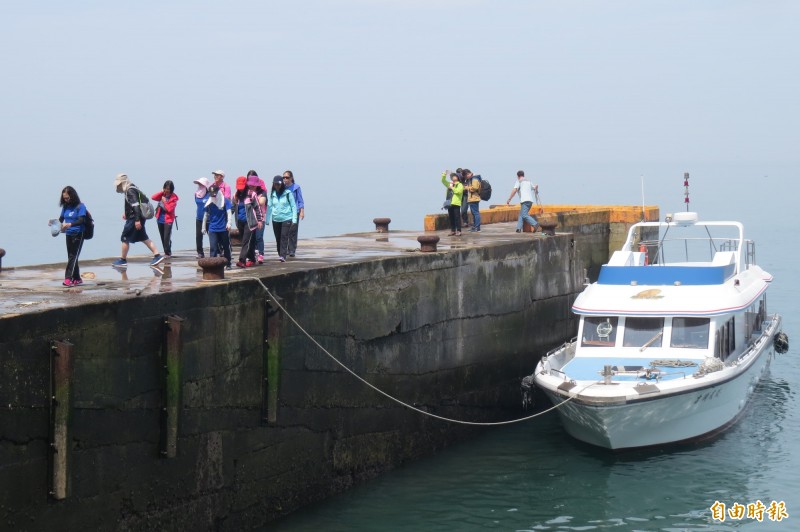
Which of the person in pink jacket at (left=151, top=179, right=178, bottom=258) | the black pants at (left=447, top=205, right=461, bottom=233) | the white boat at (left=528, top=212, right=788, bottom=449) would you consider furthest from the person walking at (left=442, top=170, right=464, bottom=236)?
the person in pink jacket at (left=151, top=179, right=178, bottom=258)

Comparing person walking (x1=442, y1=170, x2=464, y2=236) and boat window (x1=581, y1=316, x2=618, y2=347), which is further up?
person walking (x1=442, y1=170, x2=464, y2=236)

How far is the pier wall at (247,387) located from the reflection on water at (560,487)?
50 cm

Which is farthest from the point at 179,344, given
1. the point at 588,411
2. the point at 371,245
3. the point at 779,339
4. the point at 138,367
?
the point at 779,339

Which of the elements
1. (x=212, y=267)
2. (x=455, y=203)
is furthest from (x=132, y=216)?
(x=455, y=203)

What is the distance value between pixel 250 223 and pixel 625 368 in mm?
6546

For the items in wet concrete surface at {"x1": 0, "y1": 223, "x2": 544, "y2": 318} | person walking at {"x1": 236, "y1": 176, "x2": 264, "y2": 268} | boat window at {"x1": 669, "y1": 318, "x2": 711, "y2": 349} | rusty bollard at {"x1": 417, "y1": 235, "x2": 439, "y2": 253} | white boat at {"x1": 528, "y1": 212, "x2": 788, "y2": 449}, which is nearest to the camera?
wet concrete surface at {"x1": 0, "y1": 223, "x2": 544, "y2": 318}

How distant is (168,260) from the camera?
1809cm

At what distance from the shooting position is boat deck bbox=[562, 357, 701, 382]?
17562 mm

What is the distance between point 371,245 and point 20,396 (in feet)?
35.7

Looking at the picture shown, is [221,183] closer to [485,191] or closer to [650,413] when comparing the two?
[650,413]

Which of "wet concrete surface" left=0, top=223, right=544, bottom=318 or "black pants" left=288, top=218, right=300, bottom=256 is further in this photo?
"black pants" left=288, top=218, right=300, bottom=256

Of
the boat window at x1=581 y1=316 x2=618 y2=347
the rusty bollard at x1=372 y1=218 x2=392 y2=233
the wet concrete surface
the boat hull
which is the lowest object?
the boat hull

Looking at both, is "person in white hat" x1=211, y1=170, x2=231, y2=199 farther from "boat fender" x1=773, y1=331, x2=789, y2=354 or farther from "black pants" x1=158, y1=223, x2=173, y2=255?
"boat fender" x1=773, y1=331, x2=789, y2=354

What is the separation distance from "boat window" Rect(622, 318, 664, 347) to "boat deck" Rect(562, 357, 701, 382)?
0.47 meters
